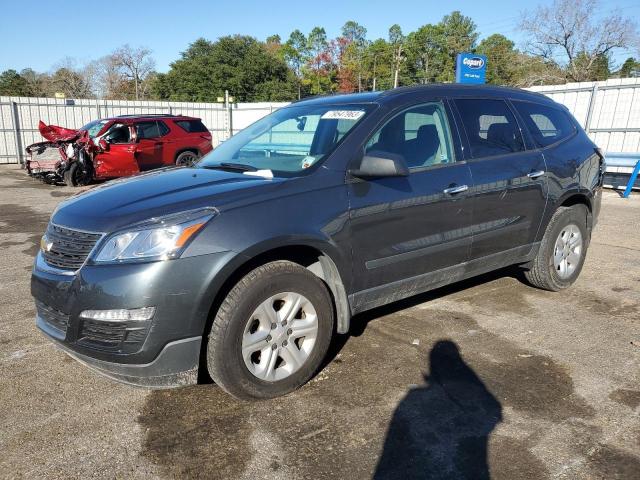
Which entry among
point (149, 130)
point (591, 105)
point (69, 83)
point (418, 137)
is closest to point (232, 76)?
point (69, 83)

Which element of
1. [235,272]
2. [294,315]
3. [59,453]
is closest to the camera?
[59,453]

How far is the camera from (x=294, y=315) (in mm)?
2934

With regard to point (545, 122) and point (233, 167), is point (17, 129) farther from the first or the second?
point (545, 122)

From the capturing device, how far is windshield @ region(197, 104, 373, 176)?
333 centimetres

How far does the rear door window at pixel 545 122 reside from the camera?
14.3 feet

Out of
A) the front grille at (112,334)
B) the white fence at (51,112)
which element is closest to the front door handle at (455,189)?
→ the front grille at (112,334)

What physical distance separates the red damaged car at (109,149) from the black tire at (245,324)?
10.6 meters

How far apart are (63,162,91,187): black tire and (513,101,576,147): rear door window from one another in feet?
38.0

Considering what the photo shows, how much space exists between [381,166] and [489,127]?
1.48m

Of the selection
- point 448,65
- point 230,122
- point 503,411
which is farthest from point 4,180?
point 448,65

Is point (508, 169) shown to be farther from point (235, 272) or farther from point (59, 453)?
point (59, 453)

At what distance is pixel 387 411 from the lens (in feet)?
9.27

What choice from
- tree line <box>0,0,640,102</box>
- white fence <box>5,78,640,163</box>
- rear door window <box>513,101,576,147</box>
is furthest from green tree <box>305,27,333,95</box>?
rear door window <box>513,101,576,147</box>

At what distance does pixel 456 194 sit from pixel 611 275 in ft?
9.46
